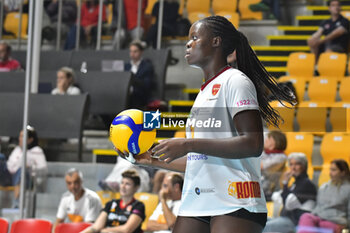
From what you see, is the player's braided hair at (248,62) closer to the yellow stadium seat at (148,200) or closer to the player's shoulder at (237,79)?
the player's shoulder at (237,79)

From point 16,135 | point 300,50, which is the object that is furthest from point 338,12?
point 16,135

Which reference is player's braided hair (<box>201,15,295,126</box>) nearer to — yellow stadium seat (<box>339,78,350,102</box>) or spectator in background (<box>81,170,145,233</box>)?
spectator in background (<box>81,170,145,233</box>)

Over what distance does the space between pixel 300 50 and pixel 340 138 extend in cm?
288

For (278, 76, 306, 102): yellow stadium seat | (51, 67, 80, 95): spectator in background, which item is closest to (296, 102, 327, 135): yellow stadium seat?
(278, 76, 306, 102): yellow stadium seat

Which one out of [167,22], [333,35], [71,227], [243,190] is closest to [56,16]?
[167,22]

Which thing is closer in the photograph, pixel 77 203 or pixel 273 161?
pixel 273 161

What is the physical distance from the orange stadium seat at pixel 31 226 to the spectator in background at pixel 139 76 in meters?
2.77

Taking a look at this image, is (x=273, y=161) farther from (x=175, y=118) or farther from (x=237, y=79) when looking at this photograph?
(x=237, y=79)

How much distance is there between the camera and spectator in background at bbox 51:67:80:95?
7.99m

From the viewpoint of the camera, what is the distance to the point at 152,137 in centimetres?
259

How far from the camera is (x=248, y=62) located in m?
2.53

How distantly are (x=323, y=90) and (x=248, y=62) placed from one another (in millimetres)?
5976

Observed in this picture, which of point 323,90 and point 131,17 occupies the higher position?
point 131,17

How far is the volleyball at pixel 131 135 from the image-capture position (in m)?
2.54
